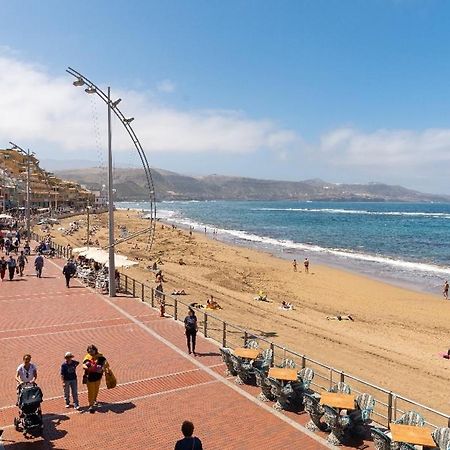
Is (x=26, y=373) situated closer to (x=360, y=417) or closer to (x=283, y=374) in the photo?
(x=283, y=374)

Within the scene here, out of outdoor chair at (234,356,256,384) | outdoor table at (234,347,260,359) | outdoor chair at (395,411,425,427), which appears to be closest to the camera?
outdoor chair at (395,411,425,427)

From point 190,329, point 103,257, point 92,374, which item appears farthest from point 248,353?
point 103,257

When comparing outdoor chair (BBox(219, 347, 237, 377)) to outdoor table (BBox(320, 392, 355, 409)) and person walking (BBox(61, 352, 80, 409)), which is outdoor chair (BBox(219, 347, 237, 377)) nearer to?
outdoor table (BBox(320, 392, 355, 409))

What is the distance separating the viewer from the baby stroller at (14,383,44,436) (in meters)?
7.47

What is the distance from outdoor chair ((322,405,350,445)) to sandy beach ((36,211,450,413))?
16.7 feet

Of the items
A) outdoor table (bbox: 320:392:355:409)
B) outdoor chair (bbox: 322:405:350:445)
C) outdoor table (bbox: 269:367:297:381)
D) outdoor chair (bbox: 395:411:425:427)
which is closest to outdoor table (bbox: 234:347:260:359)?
outdoor table (bbox: 269:367:297:381)

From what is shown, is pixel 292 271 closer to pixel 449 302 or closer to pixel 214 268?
pixel 214 268

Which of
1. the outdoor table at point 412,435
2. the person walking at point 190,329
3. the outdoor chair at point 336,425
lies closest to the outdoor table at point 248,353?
the person walking at point 190,329

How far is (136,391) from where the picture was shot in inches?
372

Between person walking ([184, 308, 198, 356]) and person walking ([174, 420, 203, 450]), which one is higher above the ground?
person walking ([174, 420, 203, 450])

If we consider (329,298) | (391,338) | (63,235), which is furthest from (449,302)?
(63,235)

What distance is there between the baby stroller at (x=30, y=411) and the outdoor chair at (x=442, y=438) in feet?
18.9

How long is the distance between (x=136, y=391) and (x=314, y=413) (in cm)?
351

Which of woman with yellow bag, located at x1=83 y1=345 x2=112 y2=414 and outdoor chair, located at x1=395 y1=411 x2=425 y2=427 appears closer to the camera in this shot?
outdoor chair, located at x1=395 y1=411 x2=425 y2=427
